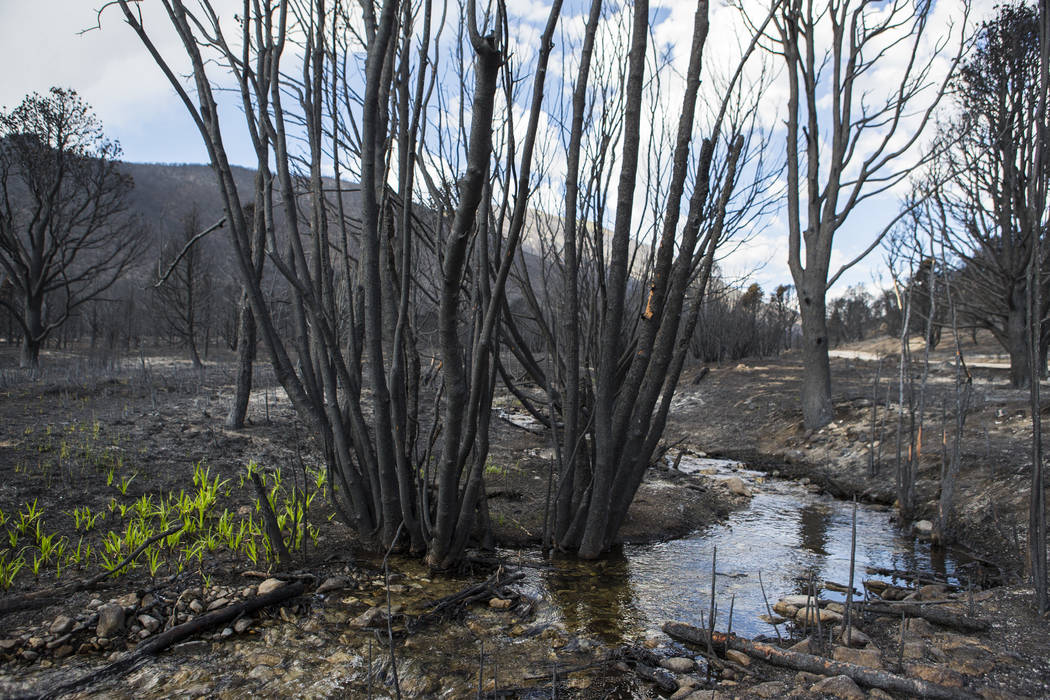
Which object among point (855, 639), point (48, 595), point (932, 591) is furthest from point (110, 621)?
point (932, 591)

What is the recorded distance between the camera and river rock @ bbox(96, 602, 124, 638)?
2290 mm

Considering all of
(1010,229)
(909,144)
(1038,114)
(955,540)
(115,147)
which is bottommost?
(955,540)

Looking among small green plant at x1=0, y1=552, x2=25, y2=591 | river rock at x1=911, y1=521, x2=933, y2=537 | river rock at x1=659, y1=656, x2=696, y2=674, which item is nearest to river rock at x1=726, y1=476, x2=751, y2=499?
river rock at x1=911, y1=521, x2=933, y2=537

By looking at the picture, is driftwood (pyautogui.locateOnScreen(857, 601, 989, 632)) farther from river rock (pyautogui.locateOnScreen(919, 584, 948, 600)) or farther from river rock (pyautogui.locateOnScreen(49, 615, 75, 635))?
river rock (pyautogui.locateOnScreen(49, 615, 75, 635))

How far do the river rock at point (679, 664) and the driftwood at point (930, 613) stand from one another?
84 cm

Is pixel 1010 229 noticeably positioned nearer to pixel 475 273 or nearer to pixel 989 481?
pixel 989 481

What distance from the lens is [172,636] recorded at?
2.27 m

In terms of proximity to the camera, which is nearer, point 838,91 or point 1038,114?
point 1038,114

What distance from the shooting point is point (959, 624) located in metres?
2.45

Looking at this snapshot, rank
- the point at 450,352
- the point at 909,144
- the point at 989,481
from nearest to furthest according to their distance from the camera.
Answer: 1. the point at 450,352
2. the point at 989,481
3. the point at 909,144

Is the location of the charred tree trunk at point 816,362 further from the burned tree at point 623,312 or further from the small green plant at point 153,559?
the small green plant at point 153,559

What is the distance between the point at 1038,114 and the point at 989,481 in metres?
3.82

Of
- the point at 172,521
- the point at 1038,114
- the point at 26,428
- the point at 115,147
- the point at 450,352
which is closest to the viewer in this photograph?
the point at 1038,114

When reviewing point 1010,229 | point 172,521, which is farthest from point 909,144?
point 172,521
